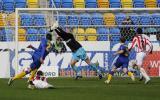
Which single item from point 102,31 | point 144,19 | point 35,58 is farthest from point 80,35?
point 35,58

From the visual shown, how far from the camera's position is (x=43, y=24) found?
28.2 metres

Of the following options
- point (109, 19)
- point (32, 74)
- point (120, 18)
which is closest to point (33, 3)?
point (109, 19)

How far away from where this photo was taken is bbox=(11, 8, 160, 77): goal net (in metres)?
27.1

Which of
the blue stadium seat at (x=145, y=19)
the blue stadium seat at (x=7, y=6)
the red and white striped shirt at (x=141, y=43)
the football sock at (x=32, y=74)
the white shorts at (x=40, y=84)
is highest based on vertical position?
the blue stadium seat at (x=7, y=6)

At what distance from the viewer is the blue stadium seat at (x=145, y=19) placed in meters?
27.3

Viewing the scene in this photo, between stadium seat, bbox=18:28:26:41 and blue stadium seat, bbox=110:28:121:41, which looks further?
blue stadium seat, bbox=110:28:121:41

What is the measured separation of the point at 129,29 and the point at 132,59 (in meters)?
1.57

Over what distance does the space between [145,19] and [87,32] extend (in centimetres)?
278

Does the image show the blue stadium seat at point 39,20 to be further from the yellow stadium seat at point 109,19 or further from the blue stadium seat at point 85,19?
the yellow stadium seat at point 109,19

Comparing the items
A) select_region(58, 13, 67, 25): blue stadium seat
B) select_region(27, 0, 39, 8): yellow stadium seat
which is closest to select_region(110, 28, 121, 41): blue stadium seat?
select_region(58, 13, 67, 25): blue stadium seat

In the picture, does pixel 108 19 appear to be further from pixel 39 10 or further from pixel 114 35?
pixel 39 10

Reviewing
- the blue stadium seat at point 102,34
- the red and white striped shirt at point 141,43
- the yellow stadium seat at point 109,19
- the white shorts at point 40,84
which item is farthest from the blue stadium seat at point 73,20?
the white shorts at point 40,84

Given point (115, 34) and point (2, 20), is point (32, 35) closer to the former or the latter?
point (2, 20)

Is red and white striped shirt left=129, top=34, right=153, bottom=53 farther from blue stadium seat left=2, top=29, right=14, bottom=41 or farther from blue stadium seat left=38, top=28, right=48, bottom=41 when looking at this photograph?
blue stadium seat left=2, top=29, right=14, bottom=41
